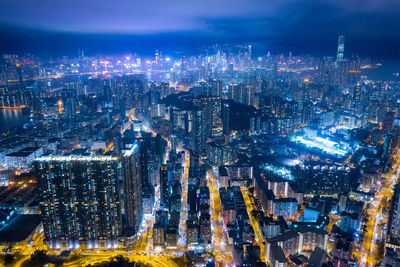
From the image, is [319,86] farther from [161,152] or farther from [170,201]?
[170,201]

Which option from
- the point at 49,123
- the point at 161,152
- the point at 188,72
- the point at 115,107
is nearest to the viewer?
the point at 161,152

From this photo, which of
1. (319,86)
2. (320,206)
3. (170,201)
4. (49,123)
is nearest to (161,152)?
(170,201)

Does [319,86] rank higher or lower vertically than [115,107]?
higher

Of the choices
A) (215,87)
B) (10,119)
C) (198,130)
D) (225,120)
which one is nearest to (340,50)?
(215,87)

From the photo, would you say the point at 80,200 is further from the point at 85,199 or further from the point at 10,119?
the point at 10,119

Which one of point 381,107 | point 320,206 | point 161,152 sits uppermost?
point 381,107

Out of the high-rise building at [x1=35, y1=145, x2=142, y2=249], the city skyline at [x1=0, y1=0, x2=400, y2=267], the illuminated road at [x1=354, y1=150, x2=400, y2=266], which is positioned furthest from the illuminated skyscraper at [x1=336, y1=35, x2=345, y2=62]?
the high-rise building at [x1=35, y1=145, x2=142, y2=249]
